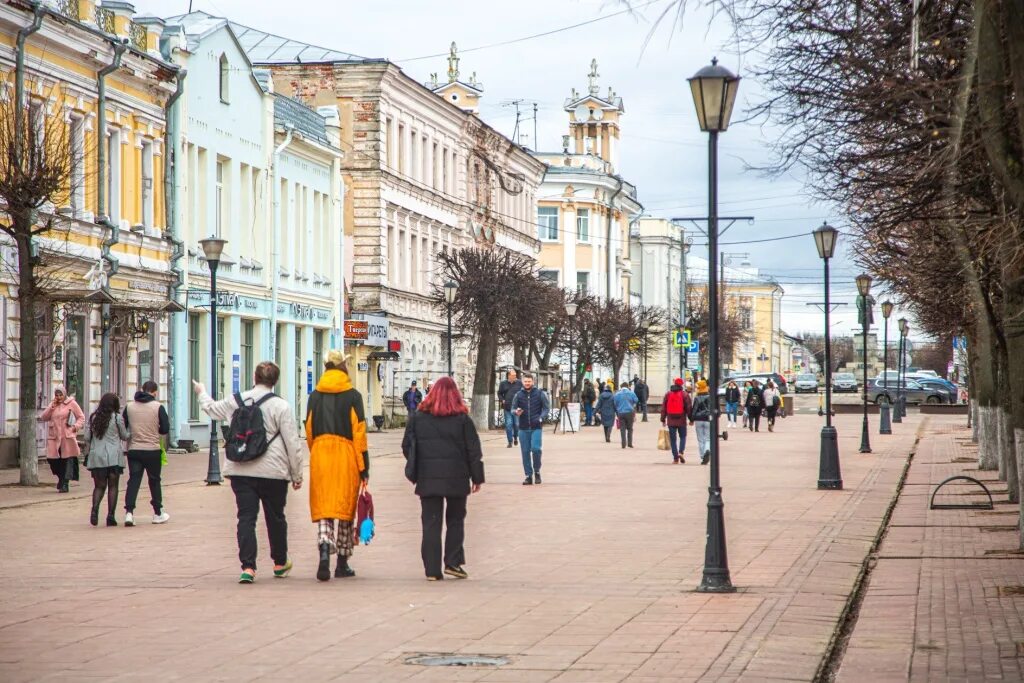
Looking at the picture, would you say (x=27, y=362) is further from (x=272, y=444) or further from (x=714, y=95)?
(x=714, y=95)

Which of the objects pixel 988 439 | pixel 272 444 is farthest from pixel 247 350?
pixel 272 444

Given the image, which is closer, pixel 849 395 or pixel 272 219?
pixel 272 219

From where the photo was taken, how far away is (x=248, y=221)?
142 feet

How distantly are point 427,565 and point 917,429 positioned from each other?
44295 mm

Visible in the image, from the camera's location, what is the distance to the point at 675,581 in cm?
1297

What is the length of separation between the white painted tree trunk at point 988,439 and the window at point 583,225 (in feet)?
221

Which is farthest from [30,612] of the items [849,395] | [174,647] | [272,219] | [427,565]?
[849,395]

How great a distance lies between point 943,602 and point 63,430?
15922mm

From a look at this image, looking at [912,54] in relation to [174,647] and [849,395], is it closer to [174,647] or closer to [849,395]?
[174,647]

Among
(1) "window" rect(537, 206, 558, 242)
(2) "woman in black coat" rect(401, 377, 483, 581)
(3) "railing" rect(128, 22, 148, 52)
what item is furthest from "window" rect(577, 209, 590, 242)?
(2) "woman in black coat" rect(401, 377, 483, 581)

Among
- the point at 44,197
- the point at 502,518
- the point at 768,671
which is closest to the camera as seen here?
the point at 768,671

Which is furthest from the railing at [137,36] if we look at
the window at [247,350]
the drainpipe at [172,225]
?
the window at [247,350]

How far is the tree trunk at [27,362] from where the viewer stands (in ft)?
79.3

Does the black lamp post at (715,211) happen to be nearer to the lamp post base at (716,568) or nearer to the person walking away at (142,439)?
the lamp post base at (716,568)
